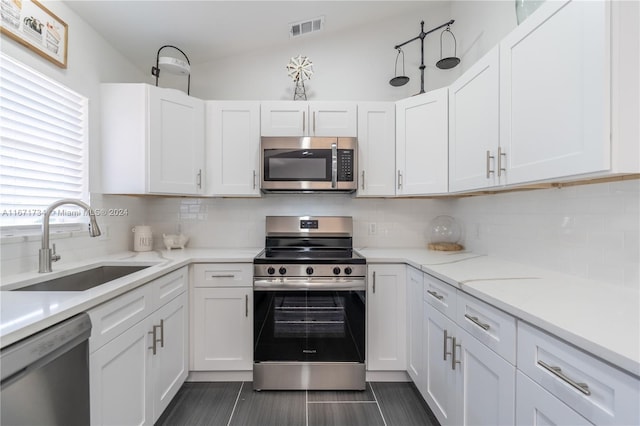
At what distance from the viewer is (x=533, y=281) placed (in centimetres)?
129

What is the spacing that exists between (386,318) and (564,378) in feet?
4.32

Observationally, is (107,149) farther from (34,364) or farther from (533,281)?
(533,281)

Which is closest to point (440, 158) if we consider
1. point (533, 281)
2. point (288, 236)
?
point (533, 281)

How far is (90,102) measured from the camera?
6.23ft

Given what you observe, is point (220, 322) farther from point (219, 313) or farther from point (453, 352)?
point (453, 352)

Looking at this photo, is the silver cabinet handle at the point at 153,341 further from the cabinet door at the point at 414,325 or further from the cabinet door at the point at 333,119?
the cabinet door at the point at 333,119

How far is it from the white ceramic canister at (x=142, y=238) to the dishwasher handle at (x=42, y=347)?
54.9 inches

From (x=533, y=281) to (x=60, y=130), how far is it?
2698 mm

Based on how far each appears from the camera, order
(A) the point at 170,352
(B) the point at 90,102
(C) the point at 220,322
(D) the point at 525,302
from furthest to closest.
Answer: (C) the point at 220,322, (B) the point at 90,102, (A) the point at 170,352, (D) the point at 525,302

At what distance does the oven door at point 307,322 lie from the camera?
1944 millimetres

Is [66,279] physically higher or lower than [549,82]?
lower

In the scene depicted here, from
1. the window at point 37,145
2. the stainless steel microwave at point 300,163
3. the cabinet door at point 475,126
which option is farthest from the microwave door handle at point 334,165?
the window at point 37,145

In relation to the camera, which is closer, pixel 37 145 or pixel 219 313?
pixel 37 145

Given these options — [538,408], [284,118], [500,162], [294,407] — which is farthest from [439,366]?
[284,118]
